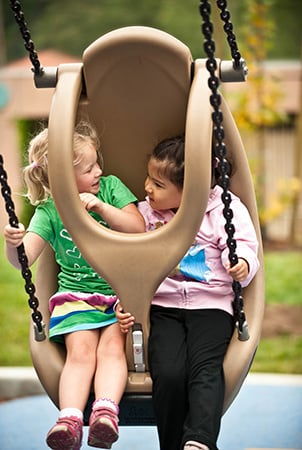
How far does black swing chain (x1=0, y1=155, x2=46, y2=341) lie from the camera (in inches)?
80.8

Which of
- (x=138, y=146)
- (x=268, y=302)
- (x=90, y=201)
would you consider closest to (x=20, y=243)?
(x=90, y=201)

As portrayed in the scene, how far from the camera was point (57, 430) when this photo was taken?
6.84 feet

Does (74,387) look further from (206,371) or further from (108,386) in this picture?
(206,371)

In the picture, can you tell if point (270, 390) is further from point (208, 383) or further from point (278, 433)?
point (208, 383)

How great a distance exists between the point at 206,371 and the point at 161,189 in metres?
0.52

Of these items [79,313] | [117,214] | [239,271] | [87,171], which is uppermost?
[87,171]

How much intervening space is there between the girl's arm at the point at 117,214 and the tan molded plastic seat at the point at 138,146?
0.38 feet

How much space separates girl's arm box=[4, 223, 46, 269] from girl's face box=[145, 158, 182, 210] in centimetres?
35

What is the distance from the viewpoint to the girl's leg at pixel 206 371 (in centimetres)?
210

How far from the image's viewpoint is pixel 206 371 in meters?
2.18

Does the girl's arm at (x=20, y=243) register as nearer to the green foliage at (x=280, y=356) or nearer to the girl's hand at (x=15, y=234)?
the girl's hand at (x=15, y=234)

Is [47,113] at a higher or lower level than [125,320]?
lower

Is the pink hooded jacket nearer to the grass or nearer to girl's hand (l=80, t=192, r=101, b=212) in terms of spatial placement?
girl's hand (l=80, t=192, r=101, b=212)

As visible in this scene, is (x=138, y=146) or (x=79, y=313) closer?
(x=79, y=313)
